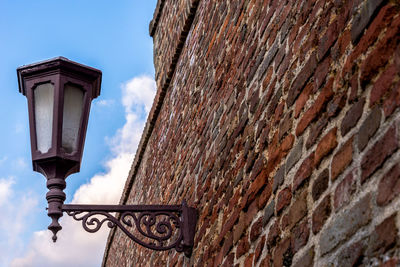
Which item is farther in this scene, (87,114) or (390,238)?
(87,114)

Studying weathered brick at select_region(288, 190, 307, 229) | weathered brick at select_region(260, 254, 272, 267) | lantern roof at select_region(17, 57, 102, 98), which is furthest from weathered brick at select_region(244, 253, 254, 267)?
lantern roof at select_region(17, 57, 102, 98)

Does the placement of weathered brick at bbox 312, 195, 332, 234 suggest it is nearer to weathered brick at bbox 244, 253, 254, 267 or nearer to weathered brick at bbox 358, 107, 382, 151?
weathered brick at bbox 358, 107, 382, 151

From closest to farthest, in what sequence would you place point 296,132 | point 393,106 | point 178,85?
point 393,106, point 296,132, point 178,85

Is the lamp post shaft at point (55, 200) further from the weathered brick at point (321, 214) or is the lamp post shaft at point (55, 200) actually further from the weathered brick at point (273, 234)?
the weathered brick at point (321, 214)

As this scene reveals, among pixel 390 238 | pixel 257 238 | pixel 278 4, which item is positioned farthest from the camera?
pixel 278 4

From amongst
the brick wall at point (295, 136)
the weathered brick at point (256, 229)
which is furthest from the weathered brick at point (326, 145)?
the weathered brick at point (256, 229)

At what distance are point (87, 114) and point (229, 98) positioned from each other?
2.65 feet

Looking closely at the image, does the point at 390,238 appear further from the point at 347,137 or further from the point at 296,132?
the point at 296,132

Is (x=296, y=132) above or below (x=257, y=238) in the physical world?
above

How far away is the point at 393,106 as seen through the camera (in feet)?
5.17

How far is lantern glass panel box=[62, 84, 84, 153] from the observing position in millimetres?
3356

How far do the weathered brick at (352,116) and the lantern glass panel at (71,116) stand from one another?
6.17 ft

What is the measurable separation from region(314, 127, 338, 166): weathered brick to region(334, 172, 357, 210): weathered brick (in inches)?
6.1

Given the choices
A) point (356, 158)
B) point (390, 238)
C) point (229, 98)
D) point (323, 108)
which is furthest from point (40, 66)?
point (390, 238)
